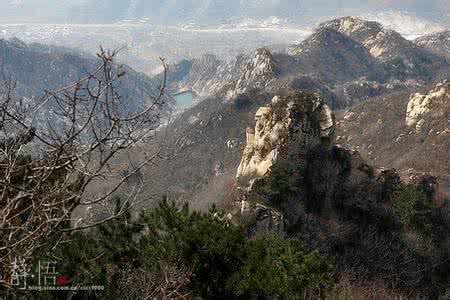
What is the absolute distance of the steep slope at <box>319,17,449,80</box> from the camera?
145 metres

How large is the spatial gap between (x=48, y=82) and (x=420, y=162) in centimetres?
16389

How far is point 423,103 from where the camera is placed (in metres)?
61.9

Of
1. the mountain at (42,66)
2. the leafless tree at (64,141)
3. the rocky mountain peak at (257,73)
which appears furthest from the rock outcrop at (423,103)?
the mountain at (42,66)

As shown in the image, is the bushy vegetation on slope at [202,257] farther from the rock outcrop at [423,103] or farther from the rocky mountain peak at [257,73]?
the rocky mountain peak at [257,73]

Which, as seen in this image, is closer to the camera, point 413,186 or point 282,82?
point 413,186

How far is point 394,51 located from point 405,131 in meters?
104

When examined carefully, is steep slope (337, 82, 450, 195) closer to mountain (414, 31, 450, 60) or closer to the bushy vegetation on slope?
the bushy vegetation on slope

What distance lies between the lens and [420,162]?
47812mm

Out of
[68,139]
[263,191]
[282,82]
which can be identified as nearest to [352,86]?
[282,82]

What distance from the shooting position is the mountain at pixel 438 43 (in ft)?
585

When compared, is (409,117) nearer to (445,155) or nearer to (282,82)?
(445,155)

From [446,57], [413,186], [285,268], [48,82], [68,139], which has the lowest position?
[48,82]

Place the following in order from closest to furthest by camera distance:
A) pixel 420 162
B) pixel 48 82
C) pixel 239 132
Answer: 1. pixel 420 162
2. pixel 239 132
3. pixel 48 82

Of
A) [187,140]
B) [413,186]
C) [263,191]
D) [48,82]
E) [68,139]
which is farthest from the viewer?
[48,82]
